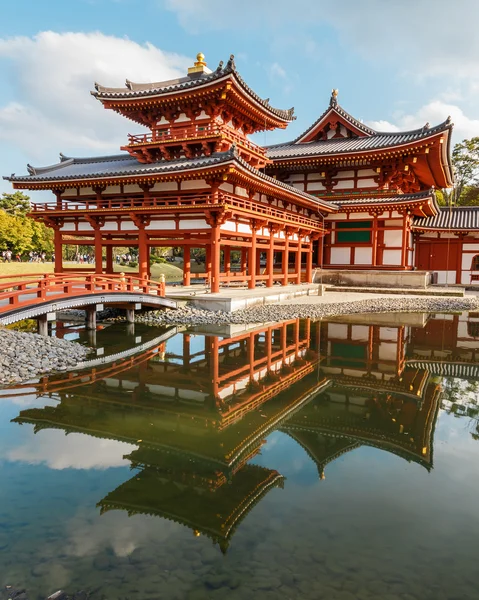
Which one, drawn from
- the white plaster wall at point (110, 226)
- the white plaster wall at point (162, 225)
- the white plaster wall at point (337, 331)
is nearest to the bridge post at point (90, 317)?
the white plaster wall at point (162, 225)

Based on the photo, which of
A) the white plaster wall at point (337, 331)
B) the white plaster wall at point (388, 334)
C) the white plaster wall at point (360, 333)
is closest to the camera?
the white plaster wall at point (360, 333)

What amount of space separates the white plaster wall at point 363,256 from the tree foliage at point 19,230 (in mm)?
34022

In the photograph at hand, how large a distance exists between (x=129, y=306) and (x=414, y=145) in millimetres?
21430

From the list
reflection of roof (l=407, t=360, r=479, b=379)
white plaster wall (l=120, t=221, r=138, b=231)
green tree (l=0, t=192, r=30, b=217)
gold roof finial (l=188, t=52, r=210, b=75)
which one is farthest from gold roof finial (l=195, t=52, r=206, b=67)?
green tree (l=0, t=192, r=30, b=217)

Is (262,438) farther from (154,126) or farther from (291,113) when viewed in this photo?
(291,113)

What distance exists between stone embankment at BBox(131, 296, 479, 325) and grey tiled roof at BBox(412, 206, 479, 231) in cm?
818

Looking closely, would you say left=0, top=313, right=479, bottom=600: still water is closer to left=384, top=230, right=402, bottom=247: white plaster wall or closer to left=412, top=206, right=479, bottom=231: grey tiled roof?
left=384, top=230, right=402, bottom=247: white plaster wall

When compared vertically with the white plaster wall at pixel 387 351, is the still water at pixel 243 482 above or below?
below

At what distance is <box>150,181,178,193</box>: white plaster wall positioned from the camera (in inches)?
893

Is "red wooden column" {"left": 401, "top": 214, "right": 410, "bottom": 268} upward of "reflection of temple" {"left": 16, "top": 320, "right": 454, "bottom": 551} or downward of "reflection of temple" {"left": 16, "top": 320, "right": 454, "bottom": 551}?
upward

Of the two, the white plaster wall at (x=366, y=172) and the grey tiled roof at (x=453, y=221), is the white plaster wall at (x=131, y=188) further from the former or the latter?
the grey tiled roof at (x=453, y=221)

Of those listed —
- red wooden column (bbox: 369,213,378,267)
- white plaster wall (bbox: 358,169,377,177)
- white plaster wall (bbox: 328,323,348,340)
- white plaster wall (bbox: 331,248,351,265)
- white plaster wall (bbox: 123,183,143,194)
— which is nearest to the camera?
white plaster wall (bbox: 328,323,348,340)

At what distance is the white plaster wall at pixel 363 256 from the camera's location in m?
32.1

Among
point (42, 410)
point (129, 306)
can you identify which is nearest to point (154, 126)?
point (129, 306)
